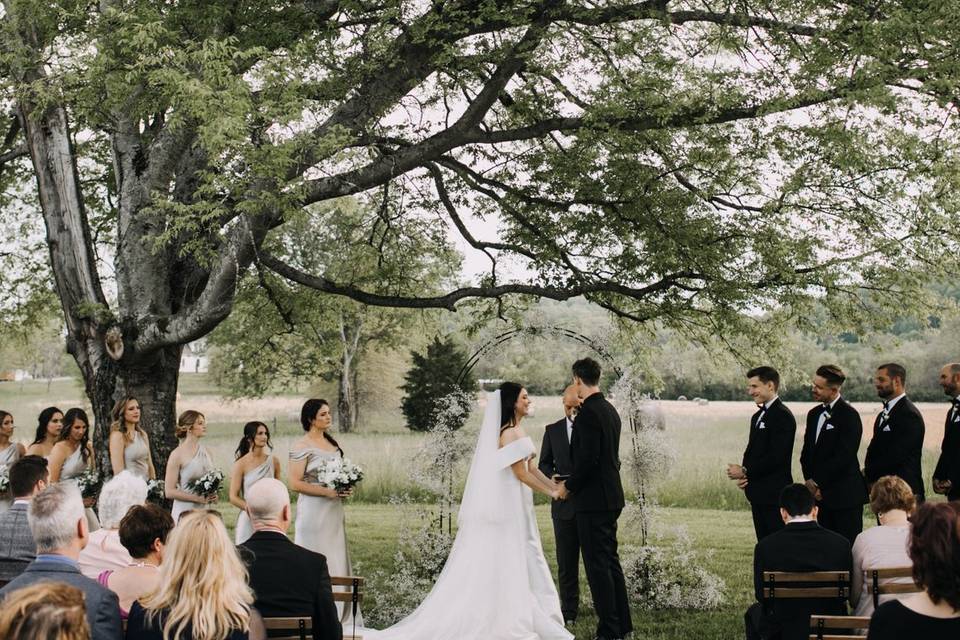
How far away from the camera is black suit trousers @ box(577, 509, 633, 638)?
838 cm

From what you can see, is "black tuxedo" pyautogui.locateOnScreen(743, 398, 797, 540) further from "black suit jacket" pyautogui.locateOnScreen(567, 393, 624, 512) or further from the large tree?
the large tree

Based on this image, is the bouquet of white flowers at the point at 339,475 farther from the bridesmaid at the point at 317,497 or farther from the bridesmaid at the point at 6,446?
the bridesmaid at the point at 6,446

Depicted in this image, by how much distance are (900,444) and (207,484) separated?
20.6 ft

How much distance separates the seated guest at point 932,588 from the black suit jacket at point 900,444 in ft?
15.8

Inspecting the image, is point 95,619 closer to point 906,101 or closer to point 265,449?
point 265,449

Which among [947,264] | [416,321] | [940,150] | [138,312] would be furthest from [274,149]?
[416,321]

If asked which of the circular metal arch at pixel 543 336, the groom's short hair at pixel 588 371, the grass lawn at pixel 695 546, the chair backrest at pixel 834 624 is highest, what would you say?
the circular metal arch at pixel 543 336

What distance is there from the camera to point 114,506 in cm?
565

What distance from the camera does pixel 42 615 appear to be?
9.25ft

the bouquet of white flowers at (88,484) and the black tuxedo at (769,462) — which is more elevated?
the black tuxedo at (769,462)

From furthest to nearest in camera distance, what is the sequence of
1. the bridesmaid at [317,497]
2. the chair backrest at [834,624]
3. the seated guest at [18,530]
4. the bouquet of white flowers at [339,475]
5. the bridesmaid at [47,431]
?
1. the bridesmaid at [47,431]
2. the bridesmaid at [317,497]
3. the bouquet of white flowers at [339,475]
4. the seated guest at [18,530]
5. the chair backrest at [834,624]

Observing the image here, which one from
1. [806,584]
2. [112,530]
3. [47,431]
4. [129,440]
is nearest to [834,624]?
[806,584]

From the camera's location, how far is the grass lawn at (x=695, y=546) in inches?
358

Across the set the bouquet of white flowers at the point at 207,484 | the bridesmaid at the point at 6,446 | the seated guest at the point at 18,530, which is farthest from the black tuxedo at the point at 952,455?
the bridesmaid at the point at 6,446
